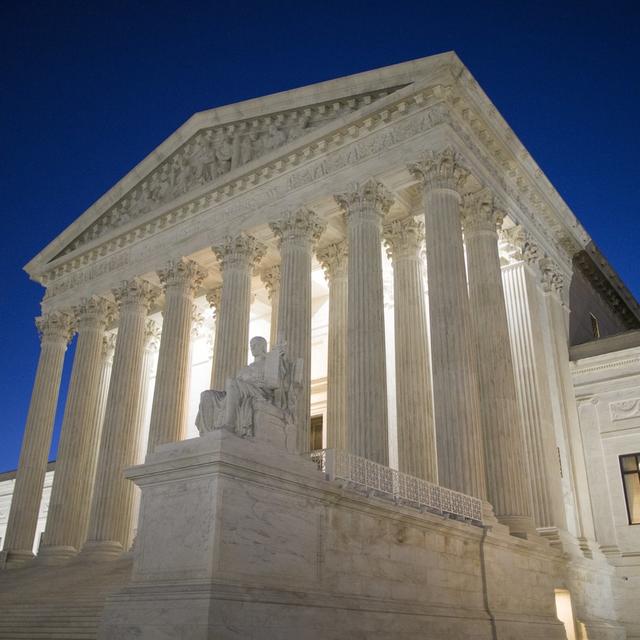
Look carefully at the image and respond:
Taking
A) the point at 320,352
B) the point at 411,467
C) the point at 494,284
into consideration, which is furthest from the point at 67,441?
the point at 494,284

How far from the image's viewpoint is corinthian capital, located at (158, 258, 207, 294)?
100 ft

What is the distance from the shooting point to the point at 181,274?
3053 centimetres

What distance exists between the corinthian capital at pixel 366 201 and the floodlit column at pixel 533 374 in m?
5.27

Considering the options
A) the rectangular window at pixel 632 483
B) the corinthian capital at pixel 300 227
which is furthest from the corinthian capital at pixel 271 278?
the rectangular window at pixel 632 483

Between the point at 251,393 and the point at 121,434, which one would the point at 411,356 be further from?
the point at 121,434

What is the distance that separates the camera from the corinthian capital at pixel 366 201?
25.1 meters

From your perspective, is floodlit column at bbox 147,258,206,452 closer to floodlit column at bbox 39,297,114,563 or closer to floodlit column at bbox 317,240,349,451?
floodlit column at bbox 39,297,114,563

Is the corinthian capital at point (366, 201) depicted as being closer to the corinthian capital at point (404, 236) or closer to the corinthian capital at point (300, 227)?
the corinthian capital at point (300, 227)

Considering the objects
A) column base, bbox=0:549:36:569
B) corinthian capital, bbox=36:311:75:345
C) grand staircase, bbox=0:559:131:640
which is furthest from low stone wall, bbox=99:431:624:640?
corinthian capital, bbox=36:311:75:345

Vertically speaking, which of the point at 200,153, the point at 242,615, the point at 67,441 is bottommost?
the point at 242,615

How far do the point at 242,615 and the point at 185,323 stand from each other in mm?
18466

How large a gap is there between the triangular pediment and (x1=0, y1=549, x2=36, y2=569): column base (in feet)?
44.3

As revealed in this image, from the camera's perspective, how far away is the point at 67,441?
1236 inches

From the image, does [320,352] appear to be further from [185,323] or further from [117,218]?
[117,218]
